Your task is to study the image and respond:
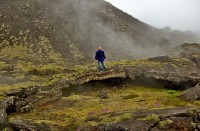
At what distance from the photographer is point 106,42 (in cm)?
16675

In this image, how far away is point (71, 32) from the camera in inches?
6526

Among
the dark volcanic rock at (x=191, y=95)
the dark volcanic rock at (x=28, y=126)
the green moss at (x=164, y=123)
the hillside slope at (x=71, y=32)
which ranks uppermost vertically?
the hillside slope at (x=71, y=32)

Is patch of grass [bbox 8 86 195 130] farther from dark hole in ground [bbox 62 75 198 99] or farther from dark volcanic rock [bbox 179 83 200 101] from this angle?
dark hole in ground [bbox 62 75 198 99]

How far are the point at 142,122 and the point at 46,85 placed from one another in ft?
58.6

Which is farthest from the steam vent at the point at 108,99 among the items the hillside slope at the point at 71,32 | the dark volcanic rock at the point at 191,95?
the hillside slope at the point at 71,32

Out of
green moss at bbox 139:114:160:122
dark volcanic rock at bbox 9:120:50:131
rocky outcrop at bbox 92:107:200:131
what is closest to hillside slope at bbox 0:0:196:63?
dark volcanic rock at bbox 9:120:50:131

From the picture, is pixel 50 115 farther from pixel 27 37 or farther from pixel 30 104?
pixel 27 37

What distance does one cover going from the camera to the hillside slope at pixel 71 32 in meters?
149

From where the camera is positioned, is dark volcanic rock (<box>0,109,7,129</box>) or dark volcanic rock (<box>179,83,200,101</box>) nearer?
dark volcanic rock (<box>0,109,7,129</box>)

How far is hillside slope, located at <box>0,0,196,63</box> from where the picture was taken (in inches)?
5851

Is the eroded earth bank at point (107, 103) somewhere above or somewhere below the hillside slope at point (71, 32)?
below

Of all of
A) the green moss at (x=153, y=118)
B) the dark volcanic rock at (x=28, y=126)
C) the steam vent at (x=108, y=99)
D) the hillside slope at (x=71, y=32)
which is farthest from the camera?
the hillside slope at (x=71, y=32)

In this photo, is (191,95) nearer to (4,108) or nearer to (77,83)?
(77,83)

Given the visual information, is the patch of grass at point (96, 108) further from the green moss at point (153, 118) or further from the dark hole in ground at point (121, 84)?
the dark hole in ground at point (121, 84)
